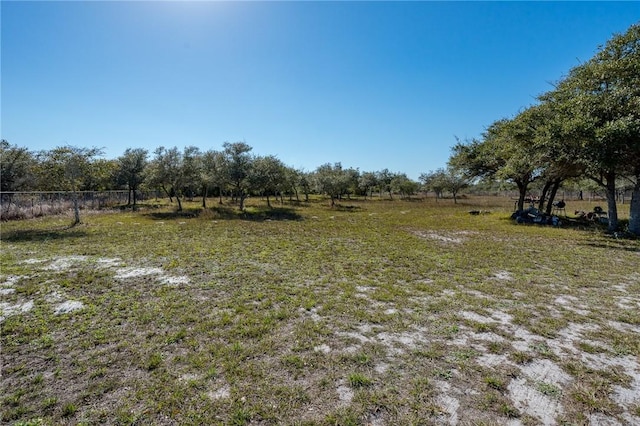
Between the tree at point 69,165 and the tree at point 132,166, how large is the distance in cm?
1246

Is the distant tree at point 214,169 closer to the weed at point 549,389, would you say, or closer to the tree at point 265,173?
the tree at point 265,173

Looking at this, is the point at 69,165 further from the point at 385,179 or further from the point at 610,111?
the point at 385,179

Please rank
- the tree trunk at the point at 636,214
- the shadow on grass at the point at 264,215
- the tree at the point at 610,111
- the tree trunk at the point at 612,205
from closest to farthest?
the tree at the point at 610,111 < the tree trunk at the point at 636,214 < the tree trunk at the point at 612,205 < the shadow on grass at the point at 264,215

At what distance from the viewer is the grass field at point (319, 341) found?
284cm

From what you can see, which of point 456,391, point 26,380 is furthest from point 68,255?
point 456,391

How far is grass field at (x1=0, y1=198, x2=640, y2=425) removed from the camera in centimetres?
284

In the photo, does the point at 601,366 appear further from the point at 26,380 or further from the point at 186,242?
the point at 186,242

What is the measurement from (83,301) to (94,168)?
55.6 feet

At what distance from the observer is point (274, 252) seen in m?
10.0

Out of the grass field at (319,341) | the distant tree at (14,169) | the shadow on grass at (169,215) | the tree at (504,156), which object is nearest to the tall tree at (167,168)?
the shadow on grass at (169,215)

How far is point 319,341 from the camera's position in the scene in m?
4.11

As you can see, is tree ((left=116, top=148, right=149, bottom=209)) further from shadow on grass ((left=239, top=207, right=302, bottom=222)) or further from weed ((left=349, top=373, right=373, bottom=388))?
weed ((left=349, top=373, right=373, bottom=388))

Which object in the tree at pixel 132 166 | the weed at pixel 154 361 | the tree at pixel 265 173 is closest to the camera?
the weed at pixel 154 361

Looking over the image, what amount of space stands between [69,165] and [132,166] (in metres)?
14.3
